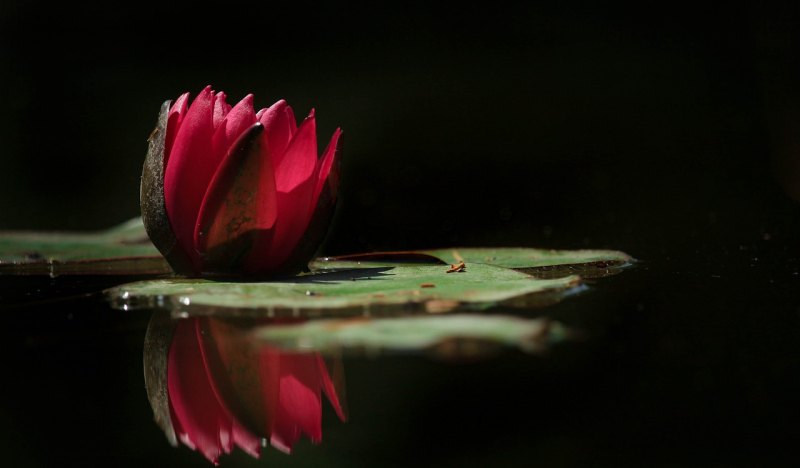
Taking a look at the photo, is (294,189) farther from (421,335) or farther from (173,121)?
(421,335)

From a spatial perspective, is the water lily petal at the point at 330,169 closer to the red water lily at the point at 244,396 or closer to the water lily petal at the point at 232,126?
the water lily petal at the point at 232,126

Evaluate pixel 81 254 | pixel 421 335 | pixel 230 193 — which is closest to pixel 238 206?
pixel 230 193

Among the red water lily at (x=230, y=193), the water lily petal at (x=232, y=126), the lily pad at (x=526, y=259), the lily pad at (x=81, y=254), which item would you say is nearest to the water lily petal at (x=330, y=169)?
the red water lily at (x=230, y=193)

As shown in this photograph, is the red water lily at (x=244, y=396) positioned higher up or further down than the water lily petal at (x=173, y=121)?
further down

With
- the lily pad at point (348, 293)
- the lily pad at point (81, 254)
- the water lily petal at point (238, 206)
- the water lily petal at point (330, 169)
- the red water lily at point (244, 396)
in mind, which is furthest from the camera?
the lily pad at point (81, 254)

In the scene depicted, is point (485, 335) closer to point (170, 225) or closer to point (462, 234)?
point (170, 225)

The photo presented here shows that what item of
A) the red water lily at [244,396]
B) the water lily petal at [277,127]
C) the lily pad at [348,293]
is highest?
the water lily petal at [277,127]

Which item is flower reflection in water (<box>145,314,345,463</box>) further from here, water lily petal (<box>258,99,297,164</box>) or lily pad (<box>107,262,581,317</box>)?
water lily petal (<box>258,99,297,164</box>)
